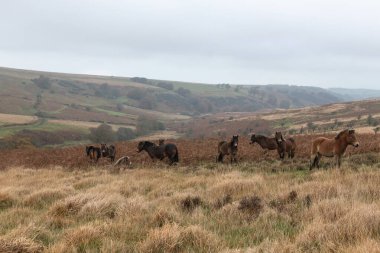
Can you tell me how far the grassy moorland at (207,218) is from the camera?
20.5 ft

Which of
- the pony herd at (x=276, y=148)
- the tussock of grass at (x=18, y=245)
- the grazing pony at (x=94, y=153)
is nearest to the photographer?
the tussock of grass at (x=18, y=245)

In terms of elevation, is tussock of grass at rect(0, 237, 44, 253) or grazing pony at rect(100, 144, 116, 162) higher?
tussock of grass at rect(0, 237, 44, 253)

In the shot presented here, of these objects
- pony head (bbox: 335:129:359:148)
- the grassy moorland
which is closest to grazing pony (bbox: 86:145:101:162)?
the grassy moorland

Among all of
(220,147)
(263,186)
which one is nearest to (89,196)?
(263,186)

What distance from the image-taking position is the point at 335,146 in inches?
595

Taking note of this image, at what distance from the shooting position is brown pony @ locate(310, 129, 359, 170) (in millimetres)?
14789

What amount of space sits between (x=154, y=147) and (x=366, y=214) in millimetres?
16058

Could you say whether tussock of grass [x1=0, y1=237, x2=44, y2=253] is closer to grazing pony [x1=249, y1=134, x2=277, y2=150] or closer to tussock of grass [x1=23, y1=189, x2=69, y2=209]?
tussock of grass [x1=23, y1=189, x2=69, y2=209]

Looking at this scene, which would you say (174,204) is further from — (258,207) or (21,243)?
(21,243)

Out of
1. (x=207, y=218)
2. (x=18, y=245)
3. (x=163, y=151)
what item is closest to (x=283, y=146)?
(x=163, y=151)

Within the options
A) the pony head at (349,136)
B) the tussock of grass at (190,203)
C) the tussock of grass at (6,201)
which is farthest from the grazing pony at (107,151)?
the tussock of grass at (190,203)

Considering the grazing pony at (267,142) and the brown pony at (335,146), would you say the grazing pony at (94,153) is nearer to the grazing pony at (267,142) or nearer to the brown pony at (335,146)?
the grazing pony at (267,142)

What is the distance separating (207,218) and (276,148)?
1345 centimetres

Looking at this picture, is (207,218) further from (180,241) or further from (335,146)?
(335,146)
